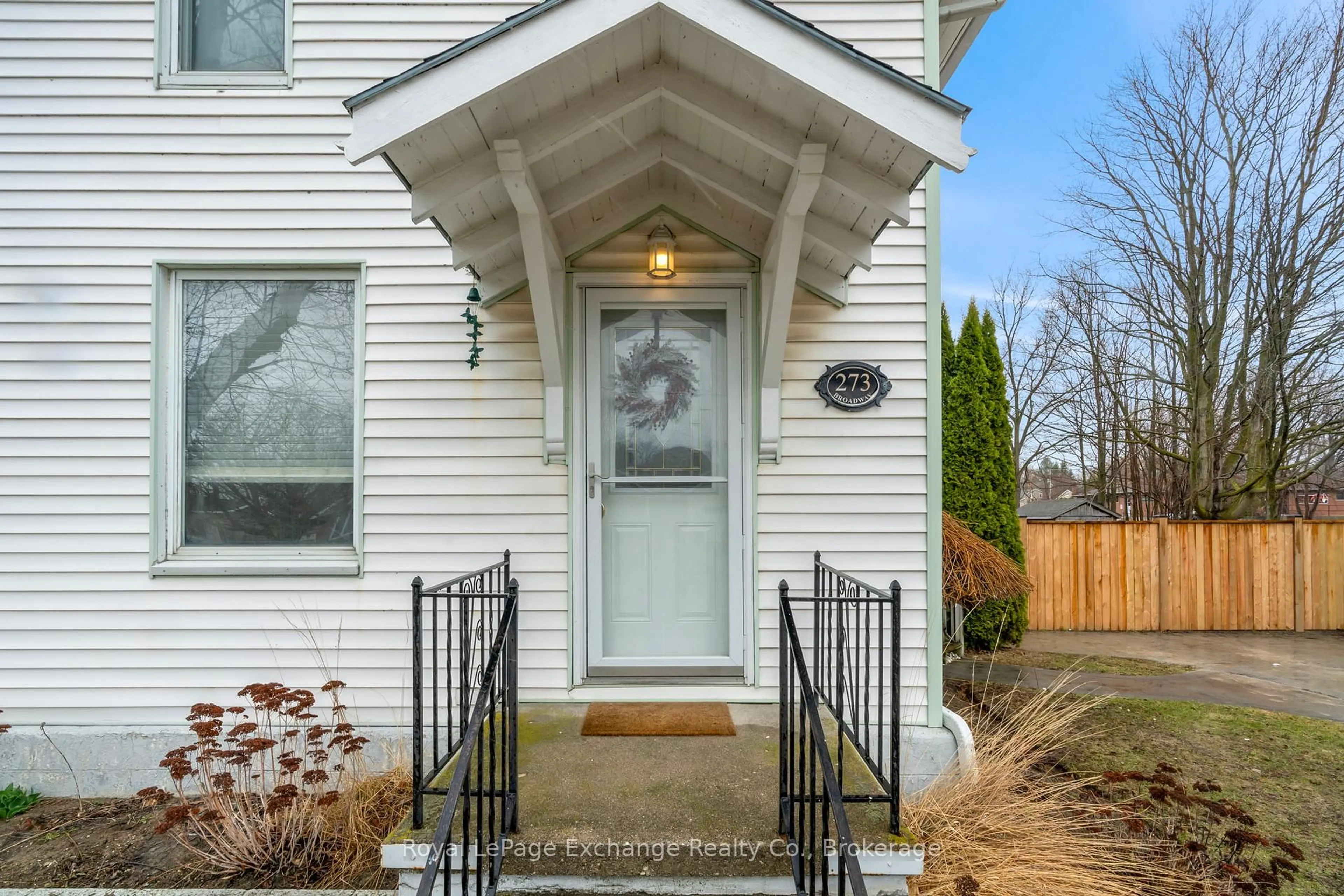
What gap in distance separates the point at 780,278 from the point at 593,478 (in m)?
1.43

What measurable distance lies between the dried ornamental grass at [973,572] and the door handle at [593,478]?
10.5 ft

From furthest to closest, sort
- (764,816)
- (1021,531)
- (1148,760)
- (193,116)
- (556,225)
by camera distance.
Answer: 1. (1021,531)
2. (1148,760)
3. (193,116)
4. (556,225)
5. (764,816)

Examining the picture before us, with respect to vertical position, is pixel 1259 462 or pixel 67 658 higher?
pixel 1259 462

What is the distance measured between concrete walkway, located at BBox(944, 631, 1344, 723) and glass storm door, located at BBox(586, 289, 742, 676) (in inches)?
106

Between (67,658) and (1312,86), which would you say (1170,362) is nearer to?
(1312,86)

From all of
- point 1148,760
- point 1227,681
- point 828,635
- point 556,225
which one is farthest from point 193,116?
point 1227,681

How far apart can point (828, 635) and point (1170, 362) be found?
10964 mm

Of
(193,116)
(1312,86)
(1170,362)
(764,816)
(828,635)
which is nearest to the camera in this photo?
(764,816)

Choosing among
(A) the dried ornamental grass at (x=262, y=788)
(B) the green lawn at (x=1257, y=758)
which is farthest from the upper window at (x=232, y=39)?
(B) the green lawn at (x=1257, y=758)

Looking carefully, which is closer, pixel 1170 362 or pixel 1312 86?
pixel 1312 86

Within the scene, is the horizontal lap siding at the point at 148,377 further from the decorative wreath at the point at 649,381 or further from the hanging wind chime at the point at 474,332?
the decorative wreath at the point at 649,381

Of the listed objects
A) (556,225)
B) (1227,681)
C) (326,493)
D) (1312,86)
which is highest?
(1312,86)

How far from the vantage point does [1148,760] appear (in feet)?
12.6

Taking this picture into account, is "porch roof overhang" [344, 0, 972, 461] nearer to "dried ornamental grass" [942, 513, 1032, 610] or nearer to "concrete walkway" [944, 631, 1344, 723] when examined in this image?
"dried ornamental grass" [942, 513, 1032, 610]
